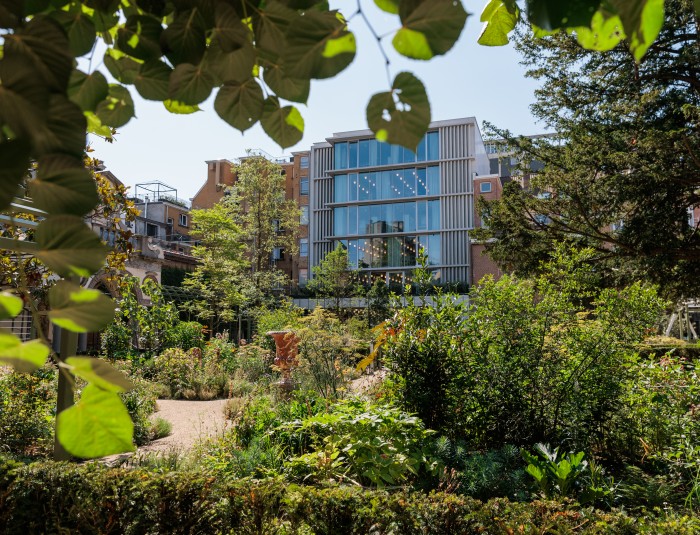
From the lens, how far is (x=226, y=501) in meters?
3.04

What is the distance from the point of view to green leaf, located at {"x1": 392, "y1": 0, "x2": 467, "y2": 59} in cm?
52

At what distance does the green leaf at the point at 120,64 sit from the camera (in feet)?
2.27

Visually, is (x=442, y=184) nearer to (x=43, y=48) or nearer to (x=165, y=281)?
(x=165, y=281)

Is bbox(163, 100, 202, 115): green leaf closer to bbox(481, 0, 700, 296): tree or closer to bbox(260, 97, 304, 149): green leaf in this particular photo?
bbox(260, 97, 304, 149): green leaf

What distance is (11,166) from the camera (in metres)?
0.40

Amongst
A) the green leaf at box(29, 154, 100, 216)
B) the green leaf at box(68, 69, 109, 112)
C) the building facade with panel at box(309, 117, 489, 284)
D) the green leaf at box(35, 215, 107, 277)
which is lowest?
the green leaf at box(35, 215, 107, 277)

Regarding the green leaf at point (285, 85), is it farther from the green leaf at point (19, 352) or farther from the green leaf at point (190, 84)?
the green leaf at point (19, 352)

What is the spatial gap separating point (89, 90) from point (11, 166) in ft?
0.98

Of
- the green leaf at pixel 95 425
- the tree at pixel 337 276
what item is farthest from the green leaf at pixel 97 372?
the tree at pixel 337 276

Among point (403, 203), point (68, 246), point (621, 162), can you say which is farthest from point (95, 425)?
point (403, 203)

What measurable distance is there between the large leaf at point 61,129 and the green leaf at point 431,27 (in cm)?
33

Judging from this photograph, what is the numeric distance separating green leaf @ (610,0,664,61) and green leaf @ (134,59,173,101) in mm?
536

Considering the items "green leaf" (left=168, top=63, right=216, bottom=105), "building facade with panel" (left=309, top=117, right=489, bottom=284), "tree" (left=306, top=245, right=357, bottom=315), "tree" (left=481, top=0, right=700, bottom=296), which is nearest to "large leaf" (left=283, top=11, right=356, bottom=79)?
"green leaf" (left=168, top=63, right=216, bottom=105)

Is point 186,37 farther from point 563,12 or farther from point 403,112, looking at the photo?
point 563,12
